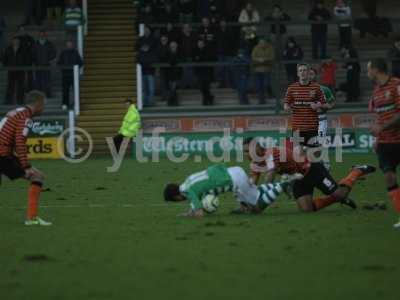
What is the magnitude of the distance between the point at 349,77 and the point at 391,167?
17615mm

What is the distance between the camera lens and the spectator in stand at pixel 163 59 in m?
30.4

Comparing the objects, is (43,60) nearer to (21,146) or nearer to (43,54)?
(43,54)

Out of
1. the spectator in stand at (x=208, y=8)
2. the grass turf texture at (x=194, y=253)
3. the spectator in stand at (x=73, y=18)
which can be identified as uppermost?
the spectator in stand at (x=208, y=8)

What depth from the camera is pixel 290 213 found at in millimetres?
14492

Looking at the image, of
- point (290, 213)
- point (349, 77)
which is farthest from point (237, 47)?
point (290, 213)

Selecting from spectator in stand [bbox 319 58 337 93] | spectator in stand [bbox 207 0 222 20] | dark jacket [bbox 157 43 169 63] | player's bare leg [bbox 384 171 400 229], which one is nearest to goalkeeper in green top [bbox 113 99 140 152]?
dark jacket [bbox 157 43 169 63]

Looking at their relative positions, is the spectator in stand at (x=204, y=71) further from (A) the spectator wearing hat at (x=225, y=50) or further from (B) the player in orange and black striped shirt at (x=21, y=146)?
(B) the player in orange and black striped shirt at (x=21, y=146)

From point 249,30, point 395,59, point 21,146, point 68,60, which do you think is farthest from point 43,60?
point 21,146

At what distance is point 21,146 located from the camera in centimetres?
1292

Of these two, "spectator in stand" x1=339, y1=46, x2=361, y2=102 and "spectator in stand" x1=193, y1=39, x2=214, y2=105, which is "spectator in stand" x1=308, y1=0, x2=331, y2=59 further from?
"spectator in stand" x1=193, y1=39, x2=214, y2=105

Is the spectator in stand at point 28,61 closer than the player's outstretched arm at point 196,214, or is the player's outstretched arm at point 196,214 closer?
the player's outstretched arm at point 196,214

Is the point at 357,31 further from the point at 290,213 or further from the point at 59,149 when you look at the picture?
the point at 290,213

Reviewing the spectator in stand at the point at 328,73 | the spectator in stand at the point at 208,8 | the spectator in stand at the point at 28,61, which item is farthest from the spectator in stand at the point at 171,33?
the spectator in stand at the point at 328,73

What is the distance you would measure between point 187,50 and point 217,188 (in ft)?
57.7
